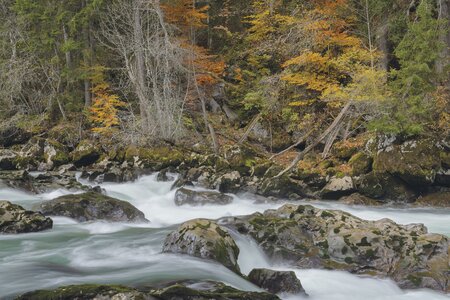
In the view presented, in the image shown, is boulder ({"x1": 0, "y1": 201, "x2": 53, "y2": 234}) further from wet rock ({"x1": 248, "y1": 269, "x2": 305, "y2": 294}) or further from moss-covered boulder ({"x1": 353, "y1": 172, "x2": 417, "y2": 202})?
moss-covered boulder ({"x1": 353, "y1": 172, "x2": 417, "y2": 202})

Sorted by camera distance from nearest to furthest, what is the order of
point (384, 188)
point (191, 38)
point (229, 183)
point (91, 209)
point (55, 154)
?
point (91, 209) < point (384, 188) < point (229, 183) < point (55, 154) < point (191, 38)

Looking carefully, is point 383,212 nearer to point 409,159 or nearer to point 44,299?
point 409,159

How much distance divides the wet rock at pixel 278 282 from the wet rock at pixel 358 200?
23.9 feet

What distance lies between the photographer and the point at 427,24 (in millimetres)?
13117

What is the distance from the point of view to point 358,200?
1305cm

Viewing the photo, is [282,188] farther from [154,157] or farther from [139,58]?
[139,58]

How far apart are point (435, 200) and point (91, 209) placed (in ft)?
31.8

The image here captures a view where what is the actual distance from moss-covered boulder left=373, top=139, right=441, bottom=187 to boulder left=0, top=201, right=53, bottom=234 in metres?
9.55

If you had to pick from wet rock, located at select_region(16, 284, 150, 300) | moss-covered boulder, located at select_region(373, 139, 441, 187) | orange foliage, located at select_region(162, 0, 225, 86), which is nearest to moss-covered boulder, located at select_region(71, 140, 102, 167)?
orange foliage, located at select_region(162, 0, 225, 86)

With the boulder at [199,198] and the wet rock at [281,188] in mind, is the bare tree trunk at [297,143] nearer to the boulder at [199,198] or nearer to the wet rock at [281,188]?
the wet rock at [281,188]

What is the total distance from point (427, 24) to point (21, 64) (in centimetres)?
1724

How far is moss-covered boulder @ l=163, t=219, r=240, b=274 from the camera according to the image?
6.80m

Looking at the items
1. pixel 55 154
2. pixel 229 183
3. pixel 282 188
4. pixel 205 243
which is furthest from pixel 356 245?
pixel 55 154

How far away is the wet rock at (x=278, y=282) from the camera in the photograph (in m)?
6.09
